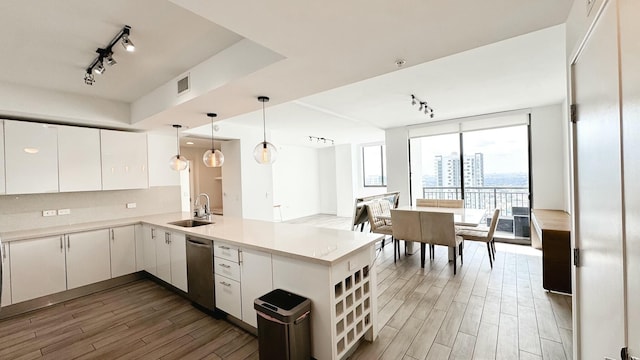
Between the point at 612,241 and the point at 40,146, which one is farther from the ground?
the point at 40,146

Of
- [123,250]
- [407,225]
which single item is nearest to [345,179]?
[407,225]

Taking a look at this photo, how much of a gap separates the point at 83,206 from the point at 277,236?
3.27 m

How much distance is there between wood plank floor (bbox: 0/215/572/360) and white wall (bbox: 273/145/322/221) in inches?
195

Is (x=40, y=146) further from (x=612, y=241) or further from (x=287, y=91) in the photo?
(x=612, y=241)

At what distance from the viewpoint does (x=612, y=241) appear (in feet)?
3.23

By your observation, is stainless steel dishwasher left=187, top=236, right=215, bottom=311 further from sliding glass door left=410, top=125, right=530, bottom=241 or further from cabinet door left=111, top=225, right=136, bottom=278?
sliding glass door left=410, top=125, right=530, bottom=241

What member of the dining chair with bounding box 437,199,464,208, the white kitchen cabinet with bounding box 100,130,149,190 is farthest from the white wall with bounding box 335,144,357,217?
the white kitchen cabinet with bounding box 100,130,149,190

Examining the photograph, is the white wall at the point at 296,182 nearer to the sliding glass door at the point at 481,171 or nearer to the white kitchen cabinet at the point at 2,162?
the sliding glass door at the point at 481,171

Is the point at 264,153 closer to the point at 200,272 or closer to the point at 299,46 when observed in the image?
the point at 299,46

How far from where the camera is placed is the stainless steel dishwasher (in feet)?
8.85

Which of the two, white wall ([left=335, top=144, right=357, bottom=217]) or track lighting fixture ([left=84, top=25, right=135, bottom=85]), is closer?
track lighting fixture ([left=84, top=25, right=135, bottom=85])

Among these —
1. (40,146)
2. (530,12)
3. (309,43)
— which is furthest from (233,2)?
(40,146)

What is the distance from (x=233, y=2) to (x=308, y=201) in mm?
8182

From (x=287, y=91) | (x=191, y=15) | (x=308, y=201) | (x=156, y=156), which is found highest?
(x=191, y=15)
